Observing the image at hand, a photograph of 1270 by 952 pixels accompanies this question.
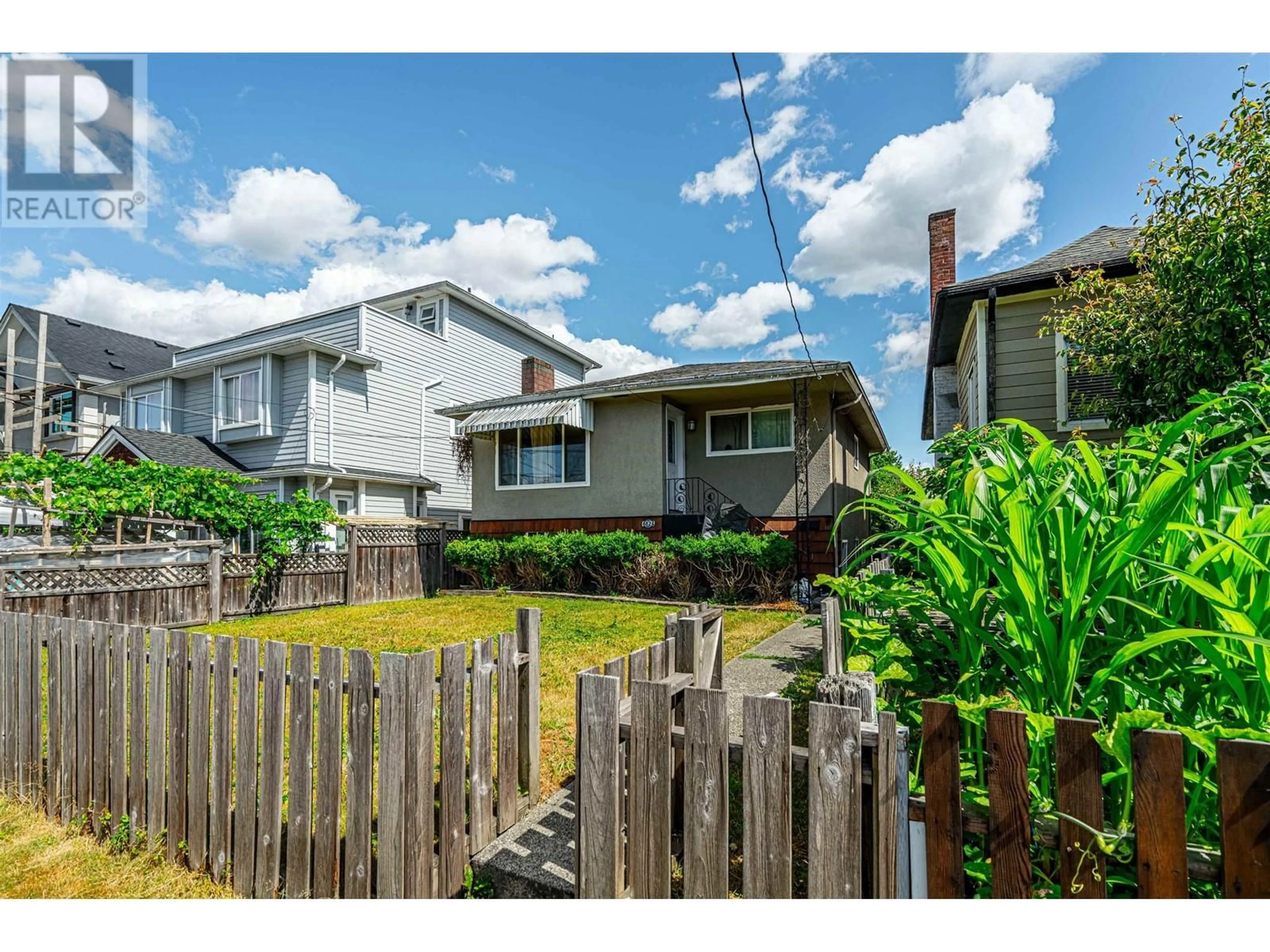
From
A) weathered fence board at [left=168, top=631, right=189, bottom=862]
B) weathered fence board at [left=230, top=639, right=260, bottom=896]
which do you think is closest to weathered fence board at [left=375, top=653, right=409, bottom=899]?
weathered fence board at [left=230, top=639, right=260, bottom=896]

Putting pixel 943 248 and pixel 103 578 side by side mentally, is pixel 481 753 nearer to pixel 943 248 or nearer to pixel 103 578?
pixel 103 578

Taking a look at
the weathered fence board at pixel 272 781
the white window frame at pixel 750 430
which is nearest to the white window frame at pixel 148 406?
the white window frame at pixel 750 430

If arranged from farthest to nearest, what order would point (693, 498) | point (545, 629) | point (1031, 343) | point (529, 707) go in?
1. point (693, 498)
2. point (1031, 343)
3. point (545, 629)
4. point (529, 707)

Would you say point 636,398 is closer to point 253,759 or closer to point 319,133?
point 319,133

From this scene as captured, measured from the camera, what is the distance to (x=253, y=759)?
256 centimetres

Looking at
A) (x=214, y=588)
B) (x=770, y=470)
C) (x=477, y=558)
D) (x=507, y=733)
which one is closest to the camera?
(x=507, y=733)

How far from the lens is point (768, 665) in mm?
5945

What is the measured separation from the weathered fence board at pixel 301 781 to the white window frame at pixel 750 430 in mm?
11906

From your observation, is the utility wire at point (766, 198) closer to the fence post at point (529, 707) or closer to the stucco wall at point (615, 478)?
the fence post at point (529, 707)

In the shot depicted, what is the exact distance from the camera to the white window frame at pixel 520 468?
47.9 feet

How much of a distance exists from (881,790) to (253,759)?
2.53 meters

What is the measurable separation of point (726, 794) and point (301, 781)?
5.81 feet

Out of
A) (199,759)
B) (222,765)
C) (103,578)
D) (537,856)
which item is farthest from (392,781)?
(103,578)
